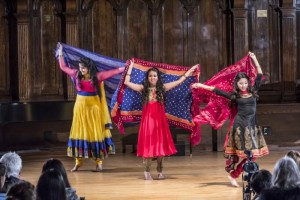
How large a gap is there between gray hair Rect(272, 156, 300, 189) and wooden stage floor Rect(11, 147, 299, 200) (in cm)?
256

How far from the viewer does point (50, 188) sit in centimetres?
448

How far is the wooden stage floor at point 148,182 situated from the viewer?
24.0 feet

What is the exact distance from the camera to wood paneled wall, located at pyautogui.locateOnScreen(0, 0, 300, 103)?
448 inches

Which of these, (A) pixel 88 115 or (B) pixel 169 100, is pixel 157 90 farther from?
(A) pixel 88 115

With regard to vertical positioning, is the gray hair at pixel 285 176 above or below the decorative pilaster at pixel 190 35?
below

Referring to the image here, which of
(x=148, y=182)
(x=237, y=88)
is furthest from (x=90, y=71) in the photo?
(x=237, y=88)

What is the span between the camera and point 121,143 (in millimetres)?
11383

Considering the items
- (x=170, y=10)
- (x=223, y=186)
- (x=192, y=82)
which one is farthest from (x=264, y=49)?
(x=223, y=186)

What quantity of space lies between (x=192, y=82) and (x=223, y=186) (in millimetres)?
1397

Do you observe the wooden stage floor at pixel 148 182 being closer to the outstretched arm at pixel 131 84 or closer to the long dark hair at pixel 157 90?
the long dark hair at pixel 157 90

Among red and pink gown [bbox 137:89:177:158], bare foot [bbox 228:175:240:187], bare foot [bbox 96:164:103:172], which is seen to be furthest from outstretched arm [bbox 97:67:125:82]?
bare foot [bbox 228:175:240:187]

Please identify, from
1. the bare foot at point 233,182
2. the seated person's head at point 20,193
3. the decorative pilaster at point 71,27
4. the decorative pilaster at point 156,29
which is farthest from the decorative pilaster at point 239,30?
the seated person's head at point 20,193

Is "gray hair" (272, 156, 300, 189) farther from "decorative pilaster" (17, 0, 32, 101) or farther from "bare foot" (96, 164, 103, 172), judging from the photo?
"decorative pilaster" (17, 0, 32, 101)

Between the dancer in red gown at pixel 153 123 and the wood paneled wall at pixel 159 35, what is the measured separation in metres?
3.31
